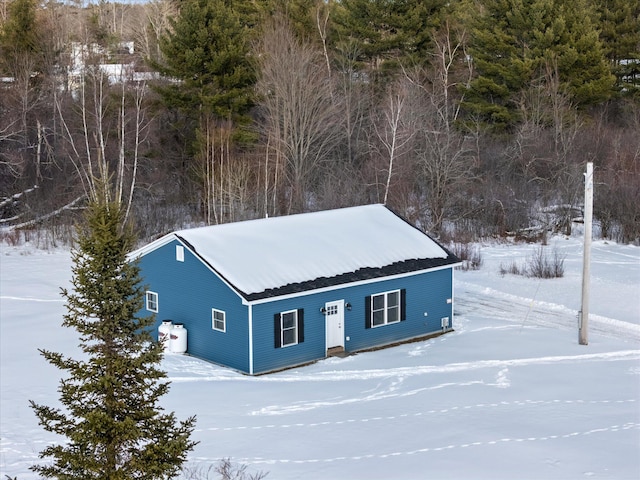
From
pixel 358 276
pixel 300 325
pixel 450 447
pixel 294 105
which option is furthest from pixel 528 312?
pixel 294 105

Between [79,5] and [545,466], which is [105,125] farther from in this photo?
[79,5]

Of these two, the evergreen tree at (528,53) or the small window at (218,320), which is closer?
the small window at (218,320)

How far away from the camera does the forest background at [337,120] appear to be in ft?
137

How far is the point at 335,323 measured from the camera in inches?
917

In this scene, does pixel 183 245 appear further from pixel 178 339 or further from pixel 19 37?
pixel 19 37

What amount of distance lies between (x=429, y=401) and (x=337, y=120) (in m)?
28.4

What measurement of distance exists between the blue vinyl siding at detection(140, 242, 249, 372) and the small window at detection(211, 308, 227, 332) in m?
0.10

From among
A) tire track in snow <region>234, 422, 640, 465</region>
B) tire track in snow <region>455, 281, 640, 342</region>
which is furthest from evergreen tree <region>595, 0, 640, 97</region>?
tire track in snow <region>234, 422, 640, 465</region>

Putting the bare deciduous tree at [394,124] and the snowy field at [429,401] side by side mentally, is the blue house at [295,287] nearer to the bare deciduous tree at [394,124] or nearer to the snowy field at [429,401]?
the snowy field at [429,401]

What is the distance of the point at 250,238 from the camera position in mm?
24172

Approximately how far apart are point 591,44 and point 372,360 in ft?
101

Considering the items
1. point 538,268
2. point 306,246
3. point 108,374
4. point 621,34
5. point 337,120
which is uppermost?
point 621,34

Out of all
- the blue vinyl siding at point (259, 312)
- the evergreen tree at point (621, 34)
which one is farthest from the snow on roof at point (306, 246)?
the evergreen tree at point (621, 34)

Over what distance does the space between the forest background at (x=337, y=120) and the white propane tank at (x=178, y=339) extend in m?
14.3
